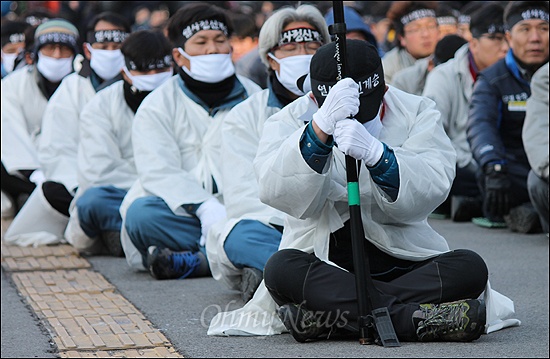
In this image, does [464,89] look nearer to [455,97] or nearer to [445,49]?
[455,97]

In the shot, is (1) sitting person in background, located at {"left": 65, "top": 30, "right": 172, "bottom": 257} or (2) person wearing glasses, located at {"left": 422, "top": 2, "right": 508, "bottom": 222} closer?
(1) sitting person in background, located at {"left": 65, "top": 30, "right": 172, "bottom": 257}

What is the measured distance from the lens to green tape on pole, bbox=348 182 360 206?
178 inches

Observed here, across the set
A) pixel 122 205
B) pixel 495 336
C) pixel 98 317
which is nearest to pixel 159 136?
pixel 122 205

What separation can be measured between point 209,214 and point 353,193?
93.9 inches

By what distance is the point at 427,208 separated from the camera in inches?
184

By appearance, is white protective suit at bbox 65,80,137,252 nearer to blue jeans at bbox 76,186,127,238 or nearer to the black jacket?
blue jeans at bbox 76,186,127,238

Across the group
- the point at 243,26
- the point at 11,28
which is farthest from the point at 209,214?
the point at 11,28

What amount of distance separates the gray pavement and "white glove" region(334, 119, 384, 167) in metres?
0.74

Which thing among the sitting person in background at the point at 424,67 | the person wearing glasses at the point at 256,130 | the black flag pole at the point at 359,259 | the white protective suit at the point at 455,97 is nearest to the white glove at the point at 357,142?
the black flag pole at the point at 359,259

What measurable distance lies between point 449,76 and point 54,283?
4.03 meters

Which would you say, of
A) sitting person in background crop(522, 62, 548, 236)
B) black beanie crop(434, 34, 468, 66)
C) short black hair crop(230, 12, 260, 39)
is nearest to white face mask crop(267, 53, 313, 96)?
sitting person in background crop(522, 62, 548, 236)

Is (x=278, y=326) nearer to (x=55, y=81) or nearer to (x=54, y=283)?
(x=54, y=283)

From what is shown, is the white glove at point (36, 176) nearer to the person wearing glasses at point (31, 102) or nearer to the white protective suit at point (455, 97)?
the person wearing glasses at point (31, 102)

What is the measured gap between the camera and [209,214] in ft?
22.4
